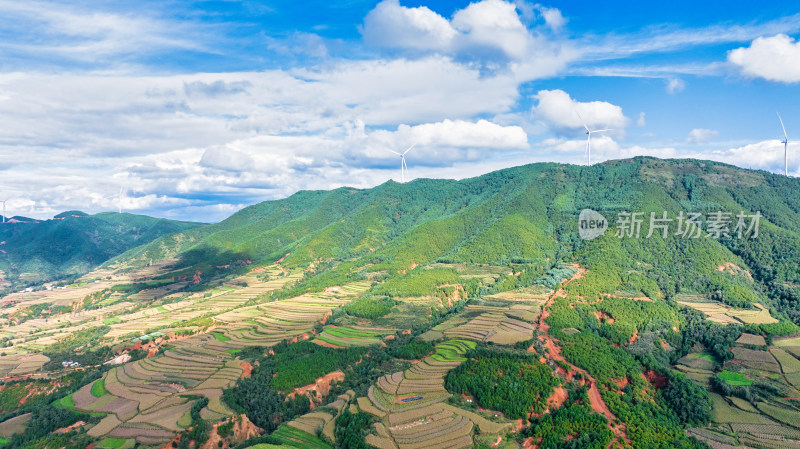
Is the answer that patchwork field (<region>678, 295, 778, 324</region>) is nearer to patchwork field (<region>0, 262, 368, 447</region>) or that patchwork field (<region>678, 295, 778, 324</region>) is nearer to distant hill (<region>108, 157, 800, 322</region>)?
distant hill (<region>108, 157, 800, 322</region>)

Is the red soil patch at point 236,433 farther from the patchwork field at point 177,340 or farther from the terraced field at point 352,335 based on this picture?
the terraced field at point 352,335

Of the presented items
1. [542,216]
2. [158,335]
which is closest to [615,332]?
[542,216]

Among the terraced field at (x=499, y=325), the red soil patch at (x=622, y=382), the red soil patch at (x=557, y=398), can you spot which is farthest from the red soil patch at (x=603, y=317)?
the red soil patch at (x=557, y=398)

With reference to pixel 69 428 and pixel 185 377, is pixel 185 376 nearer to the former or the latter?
pixel 185 377

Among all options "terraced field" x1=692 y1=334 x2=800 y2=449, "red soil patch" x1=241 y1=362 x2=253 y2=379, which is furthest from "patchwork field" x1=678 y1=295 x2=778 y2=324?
"red soil patch" x1=241 y1=362 x2=253 y2=379

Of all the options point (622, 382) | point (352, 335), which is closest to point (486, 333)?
point (622, 382)

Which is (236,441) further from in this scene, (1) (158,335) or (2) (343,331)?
(1) (158,335)

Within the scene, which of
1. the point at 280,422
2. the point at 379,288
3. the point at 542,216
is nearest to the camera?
the point at 280,422

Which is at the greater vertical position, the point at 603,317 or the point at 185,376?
the point at 603,317
